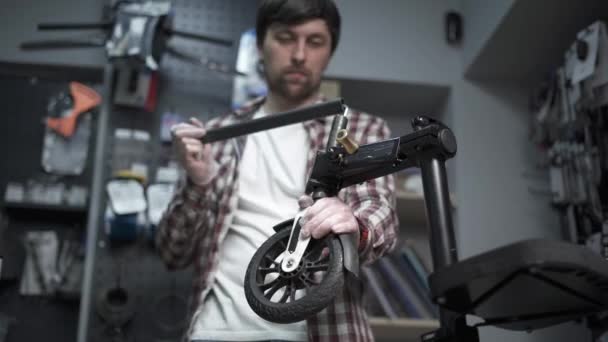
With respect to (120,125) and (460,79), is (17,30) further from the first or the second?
(460,79)

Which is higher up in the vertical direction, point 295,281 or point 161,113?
point 161,113

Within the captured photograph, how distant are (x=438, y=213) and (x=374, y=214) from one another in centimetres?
24

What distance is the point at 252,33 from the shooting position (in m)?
2.46

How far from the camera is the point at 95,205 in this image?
88.5 inches

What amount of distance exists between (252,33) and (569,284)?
199 centimetres

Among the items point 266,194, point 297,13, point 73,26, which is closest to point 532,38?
point 297,13

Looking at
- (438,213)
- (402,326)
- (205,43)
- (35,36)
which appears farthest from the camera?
(35,36)

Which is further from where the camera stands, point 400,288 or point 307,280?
point 400,288

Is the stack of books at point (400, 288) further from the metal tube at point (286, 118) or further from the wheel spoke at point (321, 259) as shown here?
the wheel spoke at point (321, 259)

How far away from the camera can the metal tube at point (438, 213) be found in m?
0.73

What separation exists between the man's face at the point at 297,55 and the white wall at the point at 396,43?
1.17 metres

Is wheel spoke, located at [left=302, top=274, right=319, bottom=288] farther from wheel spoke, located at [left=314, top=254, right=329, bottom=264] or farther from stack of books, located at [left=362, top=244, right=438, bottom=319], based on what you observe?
stack of books, located at [left=362, top=244, right=438, bottom=319]

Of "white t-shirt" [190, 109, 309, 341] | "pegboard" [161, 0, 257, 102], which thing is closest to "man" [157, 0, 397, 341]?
"white t-shirt" [190, 109, 309, 341]

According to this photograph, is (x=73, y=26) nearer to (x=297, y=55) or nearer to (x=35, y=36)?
(x=35, y=36)
